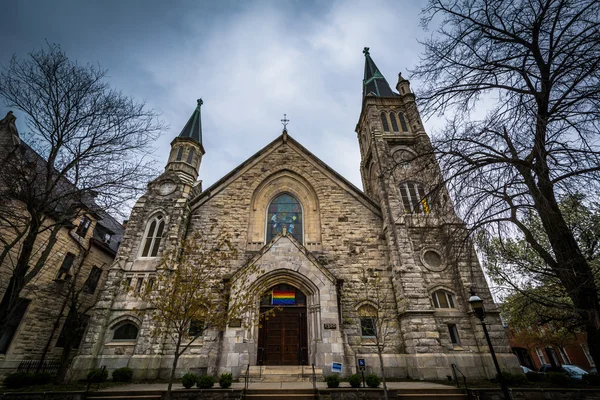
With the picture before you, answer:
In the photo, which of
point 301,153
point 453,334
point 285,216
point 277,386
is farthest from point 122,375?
point 301,153

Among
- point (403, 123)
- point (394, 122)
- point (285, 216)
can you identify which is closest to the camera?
point (285, 216)

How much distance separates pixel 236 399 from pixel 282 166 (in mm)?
11557

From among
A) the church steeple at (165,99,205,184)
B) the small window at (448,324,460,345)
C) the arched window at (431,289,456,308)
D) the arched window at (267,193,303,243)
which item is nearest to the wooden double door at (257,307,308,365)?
the arched window at (267,193,303,243)

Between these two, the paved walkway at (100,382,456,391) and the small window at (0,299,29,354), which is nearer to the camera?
the paved walkway at (100,382,456,391)

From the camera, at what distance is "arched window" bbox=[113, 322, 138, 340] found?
11133 millimetres

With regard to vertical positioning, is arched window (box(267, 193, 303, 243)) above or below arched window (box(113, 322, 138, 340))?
above

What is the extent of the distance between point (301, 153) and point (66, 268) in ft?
49.8

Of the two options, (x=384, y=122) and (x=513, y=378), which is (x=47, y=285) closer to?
(x=513, y=378)

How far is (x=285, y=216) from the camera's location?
15070 mm

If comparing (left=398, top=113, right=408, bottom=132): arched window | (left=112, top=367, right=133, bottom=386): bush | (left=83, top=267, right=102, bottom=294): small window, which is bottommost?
(left=112, top=367, right=133, bottom=386): bush

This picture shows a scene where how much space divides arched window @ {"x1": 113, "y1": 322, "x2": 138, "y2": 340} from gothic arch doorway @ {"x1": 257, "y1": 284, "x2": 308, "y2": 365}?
16.7 ft

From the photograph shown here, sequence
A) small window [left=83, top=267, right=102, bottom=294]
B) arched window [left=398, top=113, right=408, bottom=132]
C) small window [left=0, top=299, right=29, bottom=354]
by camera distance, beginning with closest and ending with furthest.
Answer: small window [left=0, top=299, right=29, bottom=354] < small window [left=83, top=267, right=102, bottom=294] < arched window [left=398, top=113, right=408, bottom=132]

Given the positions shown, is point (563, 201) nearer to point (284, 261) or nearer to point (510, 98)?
point (510, 98)

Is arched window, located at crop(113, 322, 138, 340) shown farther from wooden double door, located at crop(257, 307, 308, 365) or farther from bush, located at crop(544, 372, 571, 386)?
bush, located at crop(544, 372, 571, 386)
